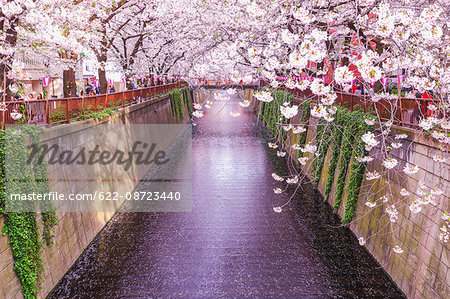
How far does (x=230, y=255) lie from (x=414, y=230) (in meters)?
5.16

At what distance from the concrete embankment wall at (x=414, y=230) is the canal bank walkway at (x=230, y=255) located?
0.59 meters

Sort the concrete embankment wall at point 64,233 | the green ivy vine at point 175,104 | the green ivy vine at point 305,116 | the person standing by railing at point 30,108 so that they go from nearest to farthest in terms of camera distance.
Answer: the concrete embankment wall at point 64,233 < the person standing by railing at point 30,108 < the green ivy vine at point 305,116 < the green ivy vine at point 175,104

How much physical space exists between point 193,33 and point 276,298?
2030cm

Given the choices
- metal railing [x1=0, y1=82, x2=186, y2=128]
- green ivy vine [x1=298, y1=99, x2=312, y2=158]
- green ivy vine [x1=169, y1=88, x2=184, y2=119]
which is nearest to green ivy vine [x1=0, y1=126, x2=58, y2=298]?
metal railing [x1=0, y1=82, x2=186, y2=128]

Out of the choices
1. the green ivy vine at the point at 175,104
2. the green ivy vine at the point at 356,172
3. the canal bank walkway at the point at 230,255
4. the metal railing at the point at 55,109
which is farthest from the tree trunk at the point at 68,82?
the green ivy vine at the point at 175,104

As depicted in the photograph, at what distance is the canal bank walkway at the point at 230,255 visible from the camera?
9.62 metres

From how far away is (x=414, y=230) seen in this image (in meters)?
8.86

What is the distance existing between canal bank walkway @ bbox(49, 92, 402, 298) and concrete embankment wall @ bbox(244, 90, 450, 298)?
0.59 metres

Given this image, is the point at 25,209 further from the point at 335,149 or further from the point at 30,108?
the point at 335,149

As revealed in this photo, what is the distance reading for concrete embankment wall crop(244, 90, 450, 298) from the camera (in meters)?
7.69

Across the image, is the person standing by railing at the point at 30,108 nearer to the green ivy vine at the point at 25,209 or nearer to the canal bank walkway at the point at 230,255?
the green ivy vine at the point at 25,209

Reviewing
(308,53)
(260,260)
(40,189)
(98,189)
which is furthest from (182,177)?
(308,53)

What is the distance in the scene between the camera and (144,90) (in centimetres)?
2422

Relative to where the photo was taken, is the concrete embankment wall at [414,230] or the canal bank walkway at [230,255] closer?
the concrete embankment wall at [414,230]
